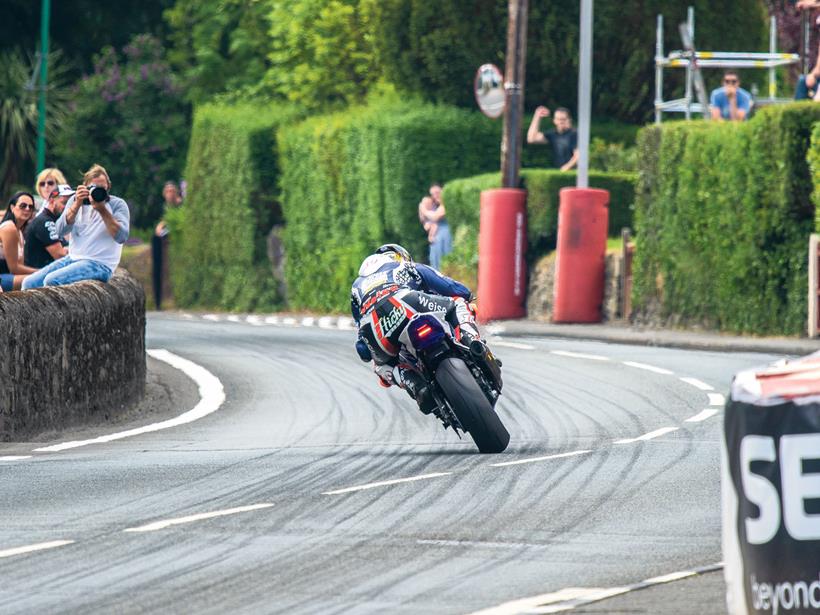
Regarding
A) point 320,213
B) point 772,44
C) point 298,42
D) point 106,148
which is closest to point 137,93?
point 106,148

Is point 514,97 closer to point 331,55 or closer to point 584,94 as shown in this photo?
point 584,94

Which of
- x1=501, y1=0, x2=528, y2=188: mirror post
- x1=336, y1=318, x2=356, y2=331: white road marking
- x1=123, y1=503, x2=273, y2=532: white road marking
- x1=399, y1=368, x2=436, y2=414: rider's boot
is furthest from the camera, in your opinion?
x1=501, y1=0, x2=528, y2=188: mirror post

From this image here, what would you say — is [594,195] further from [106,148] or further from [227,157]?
[106,148]

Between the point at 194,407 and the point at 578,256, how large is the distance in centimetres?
1193

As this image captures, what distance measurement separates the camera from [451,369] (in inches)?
493

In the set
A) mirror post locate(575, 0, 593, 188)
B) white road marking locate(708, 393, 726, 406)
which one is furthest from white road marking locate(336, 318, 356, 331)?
white road marking locate(708, 393, 726, 406)

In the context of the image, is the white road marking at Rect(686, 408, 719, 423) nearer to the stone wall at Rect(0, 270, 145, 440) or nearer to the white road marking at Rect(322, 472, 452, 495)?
the white road marking at Rect(322, 472, 452, 495)

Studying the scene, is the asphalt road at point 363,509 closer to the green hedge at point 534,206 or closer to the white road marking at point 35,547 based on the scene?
the white road marking at point 35,547

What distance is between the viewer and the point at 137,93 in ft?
170

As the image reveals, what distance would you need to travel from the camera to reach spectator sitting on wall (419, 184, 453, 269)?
103 ft

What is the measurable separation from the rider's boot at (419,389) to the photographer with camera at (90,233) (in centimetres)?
449

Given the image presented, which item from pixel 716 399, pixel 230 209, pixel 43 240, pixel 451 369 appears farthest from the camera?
pixel 230 209

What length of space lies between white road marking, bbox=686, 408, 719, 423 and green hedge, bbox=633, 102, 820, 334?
8.81 meters

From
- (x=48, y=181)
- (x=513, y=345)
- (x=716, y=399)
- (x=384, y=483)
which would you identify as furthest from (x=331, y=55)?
(x=384, y=483)
